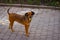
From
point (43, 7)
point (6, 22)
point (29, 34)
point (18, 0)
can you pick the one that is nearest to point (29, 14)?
point (29, 34)

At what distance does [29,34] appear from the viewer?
6.20 metres

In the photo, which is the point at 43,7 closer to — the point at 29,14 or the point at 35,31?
the point at 35,31

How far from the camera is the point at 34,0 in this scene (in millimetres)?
10078

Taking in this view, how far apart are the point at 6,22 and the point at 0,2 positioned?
10.0 feet

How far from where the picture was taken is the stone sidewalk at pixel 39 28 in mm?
5988

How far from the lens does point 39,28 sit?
6797mm

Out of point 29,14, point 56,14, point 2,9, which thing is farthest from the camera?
point 2,9

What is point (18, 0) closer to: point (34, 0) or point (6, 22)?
point (34, 0)

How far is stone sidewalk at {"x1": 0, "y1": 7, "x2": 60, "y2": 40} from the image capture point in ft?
19.6

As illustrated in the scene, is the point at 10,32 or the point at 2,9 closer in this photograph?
the point at 10,32

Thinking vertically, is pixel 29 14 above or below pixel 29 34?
above

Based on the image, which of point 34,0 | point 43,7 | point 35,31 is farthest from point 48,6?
point 35,31

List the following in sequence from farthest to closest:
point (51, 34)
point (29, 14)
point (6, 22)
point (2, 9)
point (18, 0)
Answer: point (18, 0), point (2, 9), point (6, 22), point (51, 34), point (29, 14)

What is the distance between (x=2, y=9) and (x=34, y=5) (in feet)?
5.20
